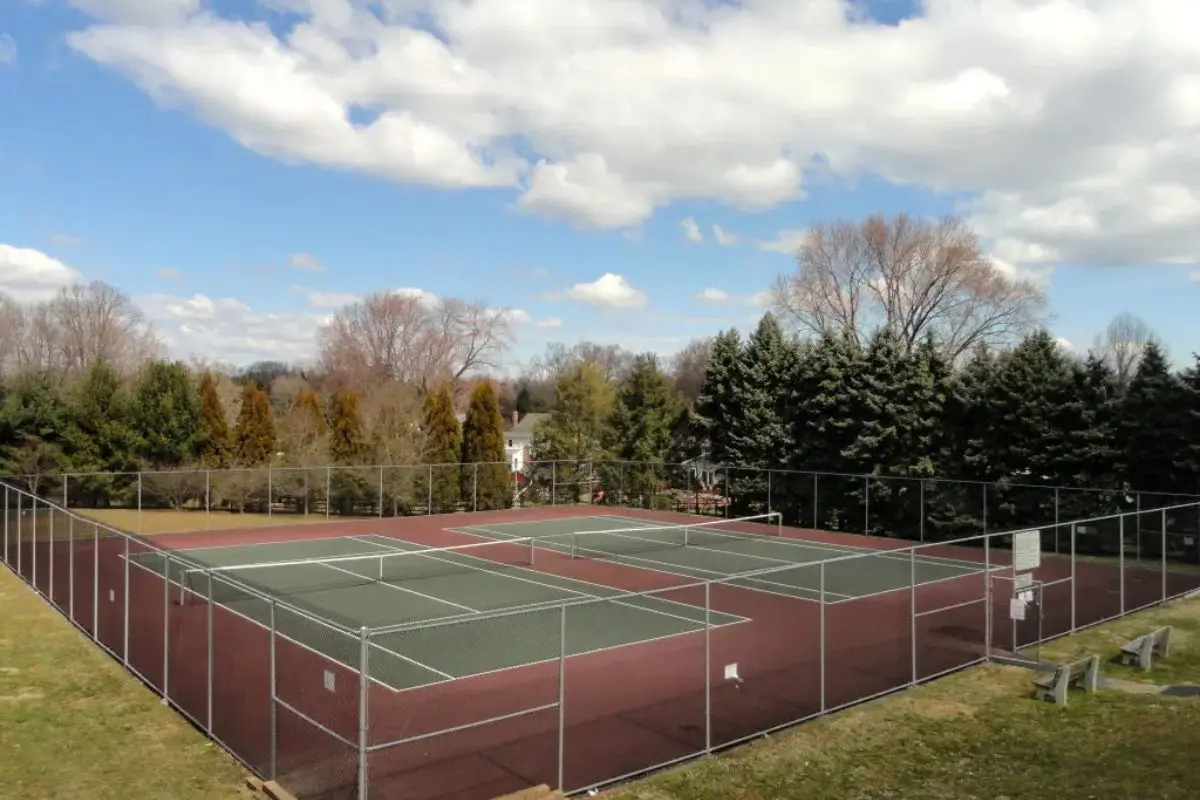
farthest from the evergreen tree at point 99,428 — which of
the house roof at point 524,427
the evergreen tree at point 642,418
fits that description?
the house roof at point 524,427

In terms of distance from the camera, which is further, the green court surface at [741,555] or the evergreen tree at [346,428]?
the evergreen tree at [346,428]

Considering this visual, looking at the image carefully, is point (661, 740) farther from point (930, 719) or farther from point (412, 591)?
point (412, 591)

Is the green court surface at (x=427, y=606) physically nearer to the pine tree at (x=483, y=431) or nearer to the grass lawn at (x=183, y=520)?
the grass lawn at (x=183, y=520)

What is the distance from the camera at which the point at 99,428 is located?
1565 inches

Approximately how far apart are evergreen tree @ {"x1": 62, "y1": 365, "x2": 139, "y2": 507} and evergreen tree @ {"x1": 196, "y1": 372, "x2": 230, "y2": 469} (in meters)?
3.01

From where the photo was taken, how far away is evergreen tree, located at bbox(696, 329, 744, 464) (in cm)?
4141

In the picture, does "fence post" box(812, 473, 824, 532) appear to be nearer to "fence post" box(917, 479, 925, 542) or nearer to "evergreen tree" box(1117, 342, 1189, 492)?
"fence post" box(917, 479, 925, 542)

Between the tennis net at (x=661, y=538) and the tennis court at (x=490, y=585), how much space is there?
0.26ft

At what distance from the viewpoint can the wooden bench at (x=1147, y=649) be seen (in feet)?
50.9

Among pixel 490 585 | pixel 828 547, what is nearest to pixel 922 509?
pixel 828 547

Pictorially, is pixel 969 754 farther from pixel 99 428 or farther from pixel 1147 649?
pixel 99 428

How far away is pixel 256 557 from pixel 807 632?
1747 cm

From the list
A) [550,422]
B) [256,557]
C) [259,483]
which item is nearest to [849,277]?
[550,422]

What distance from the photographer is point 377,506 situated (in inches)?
1511
